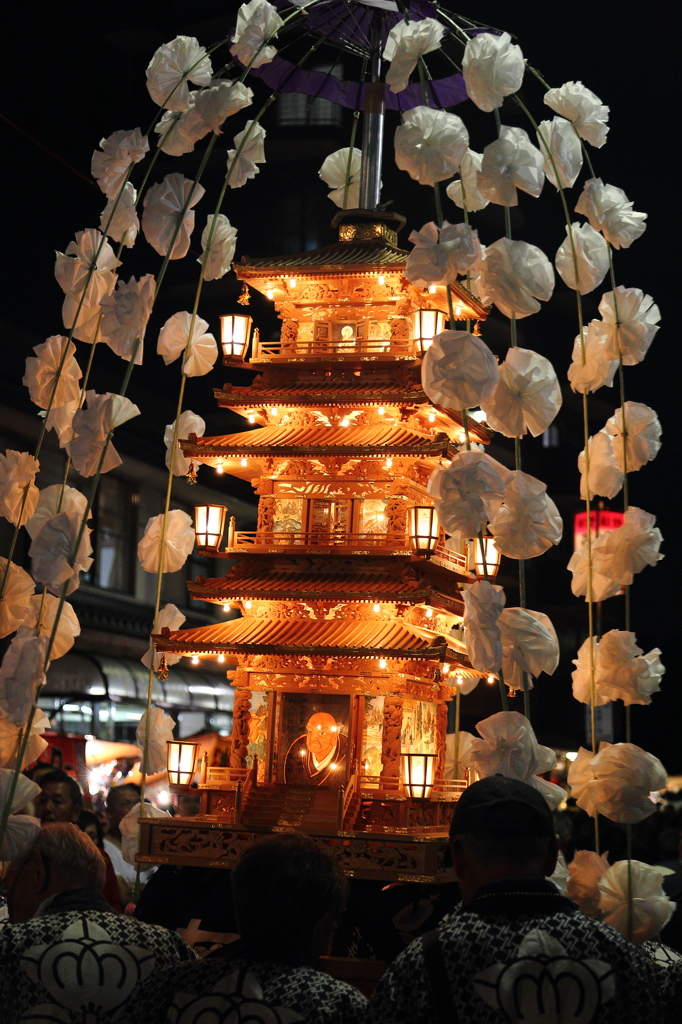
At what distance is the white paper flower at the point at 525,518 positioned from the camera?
6195 millimetres

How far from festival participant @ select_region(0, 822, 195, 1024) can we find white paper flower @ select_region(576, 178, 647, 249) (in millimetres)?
4792

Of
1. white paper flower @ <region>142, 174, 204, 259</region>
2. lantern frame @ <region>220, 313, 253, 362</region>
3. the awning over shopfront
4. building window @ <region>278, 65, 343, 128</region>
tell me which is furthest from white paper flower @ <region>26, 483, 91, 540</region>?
building window @ <region>278, 65, 343, 128</region>

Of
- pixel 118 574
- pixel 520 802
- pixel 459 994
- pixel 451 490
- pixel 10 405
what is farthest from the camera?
pixel 118 574

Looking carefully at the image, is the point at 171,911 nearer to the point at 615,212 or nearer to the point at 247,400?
the point at 247,400

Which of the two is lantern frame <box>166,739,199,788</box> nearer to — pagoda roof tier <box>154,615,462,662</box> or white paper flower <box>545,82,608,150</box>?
pagoda roof tier <box>154,615,462,662</box>

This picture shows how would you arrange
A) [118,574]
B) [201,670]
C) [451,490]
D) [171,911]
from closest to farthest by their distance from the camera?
→ 1. [451,490]
2. [171,911]
3. [118,574]
4. [201,670]

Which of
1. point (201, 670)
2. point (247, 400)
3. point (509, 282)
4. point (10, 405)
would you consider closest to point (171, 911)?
point (247, 400)

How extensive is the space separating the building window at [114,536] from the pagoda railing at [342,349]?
14.3 metres

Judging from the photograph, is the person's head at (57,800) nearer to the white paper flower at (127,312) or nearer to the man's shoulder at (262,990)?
the white paper flower at (127,312)

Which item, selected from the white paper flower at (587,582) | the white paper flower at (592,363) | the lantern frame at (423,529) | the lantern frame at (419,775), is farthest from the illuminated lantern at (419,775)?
the white paper flower at (592,363)

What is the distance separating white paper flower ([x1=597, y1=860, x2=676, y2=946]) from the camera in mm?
5707

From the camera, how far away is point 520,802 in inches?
134

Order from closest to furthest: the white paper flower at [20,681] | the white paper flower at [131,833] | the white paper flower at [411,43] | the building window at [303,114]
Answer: the white paper flower at [20,681], the white paper flower at [411,43], the white paper flower at [131,833], the building window at [303,114]

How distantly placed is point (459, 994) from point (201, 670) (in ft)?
77.7
